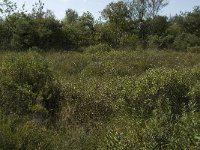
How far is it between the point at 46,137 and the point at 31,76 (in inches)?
123

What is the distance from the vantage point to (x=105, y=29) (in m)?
41.8

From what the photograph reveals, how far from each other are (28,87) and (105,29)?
3188 centimetres

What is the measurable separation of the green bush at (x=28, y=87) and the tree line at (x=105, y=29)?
18325 mm

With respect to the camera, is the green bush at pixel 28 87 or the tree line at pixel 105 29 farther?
the tree line at pixel 105 29

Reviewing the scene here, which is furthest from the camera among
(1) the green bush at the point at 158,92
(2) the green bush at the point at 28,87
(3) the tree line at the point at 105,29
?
(3) the tree line at the point at 105,29

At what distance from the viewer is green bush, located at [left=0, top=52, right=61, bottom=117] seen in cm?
989

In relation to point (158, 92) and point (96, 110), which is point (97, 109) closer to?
point (96, 110)

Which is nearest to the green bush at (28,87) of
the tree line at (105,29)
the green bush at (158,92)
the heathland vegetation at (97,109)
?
the heathland vegetation at (97,109)

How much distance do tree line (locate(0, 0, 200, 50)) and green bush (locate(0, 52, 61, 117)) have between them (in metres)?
18.3

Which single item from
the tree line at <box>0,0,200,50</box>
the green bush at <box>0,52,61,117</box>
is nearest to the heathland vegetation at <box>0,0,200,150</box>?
the green bush at <box>0,52,61,117</box>

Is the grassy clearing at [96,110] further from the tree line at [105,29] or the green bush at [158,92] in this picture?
the tree line at [105,29]

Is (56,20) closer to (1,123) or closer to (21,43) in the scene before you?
(21,43)

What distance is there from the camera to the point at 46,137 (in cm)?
828

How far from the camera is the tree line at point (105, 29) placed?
103ft
